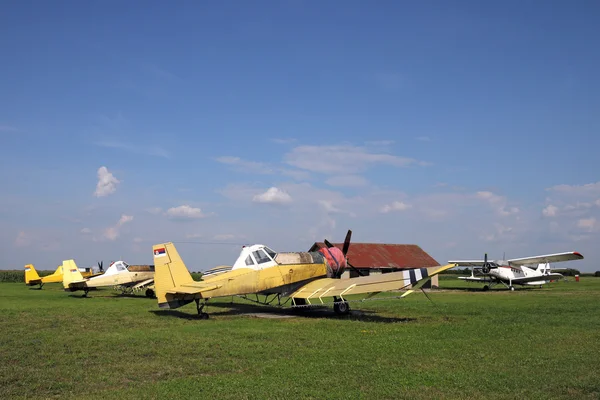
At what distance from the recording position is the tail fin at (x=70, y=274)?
3128 cm

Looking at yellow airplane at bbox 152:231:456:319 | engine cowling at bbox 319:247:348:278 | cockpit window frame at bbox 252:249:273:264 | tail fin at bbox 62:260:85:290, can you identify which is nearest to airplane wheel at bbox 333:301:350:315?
yellow airplane at bbox 152:231:456:319

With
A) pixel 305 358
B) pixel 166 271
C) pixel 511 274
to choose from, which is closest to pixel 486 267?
pixel 511 274

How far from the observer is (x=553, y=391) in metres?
6.80

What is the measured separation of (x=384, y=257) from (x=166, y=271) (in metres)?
30.9

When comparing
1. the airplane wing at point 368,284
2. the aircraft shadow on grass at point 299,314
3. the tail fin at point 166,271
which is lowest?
the aircraft shadow on grass at point 299,314

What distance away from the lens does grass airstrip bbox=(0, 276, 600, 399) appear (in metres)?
6.98

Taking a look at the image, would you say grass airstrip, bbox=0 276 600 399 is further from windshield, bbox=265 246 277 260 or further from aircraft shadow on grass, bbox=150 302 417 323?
windshield, bbox=265 246 277 260

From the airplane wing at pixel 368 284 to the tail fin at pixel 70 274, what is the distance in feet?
64.1

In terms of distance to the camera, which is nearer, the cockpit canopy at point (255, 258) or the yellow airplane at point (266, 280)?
the yellow airplane at point (266, 280)

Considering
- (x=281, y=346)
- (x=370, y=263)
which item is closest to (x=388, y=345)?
(x=281, y=346)

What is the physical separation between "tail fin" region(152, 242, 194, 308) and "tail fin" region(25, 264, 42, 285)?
107 ft

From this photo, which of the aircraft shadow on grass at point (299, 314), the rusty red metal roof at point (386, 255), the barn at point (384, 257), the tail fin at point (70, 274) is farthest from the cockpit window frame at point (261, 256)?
the rusty red metal roof at point (386, 255)

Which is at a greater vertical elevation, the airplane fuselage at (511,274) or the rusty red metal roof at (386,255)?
the rusty red metal roof at (386,255)

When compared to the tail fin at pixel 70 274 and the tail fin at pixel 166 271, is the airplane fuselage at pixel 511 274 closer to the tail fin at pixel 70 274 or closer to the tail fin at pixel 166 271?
the tail fin at pixel 166 271
